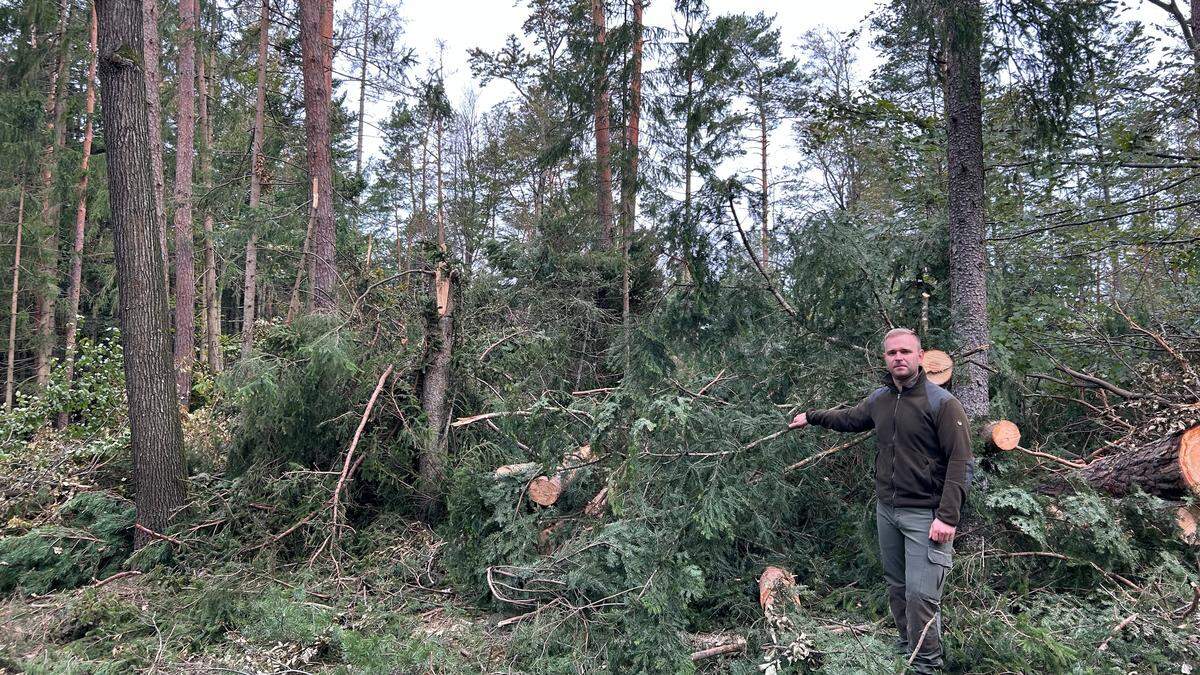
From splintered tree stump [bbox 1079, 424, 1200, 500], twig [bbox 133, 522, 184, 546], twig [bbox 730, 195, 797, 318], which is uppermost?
twig [bbox 730, 195, 797, 318]

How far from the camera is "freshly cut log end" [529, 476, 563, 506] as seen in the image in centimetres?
467

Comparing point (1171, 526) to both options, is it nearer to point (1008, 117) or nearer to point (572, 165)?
point (1008, 117)

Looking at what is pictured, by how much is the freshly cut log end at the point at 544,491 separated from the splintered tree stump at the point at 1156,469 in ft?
11.1

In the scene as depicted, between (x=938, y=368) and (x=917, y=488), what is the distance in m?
0.89

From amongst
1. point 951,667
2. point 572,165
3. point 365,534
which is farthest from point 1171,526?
point 572,165

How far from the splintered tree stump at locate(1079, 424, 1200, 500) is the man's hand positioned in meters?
1.50

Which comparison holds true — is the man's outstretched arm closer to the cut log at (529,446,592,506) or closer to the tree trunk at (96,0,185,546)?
the cut log at (529,446,592,506)

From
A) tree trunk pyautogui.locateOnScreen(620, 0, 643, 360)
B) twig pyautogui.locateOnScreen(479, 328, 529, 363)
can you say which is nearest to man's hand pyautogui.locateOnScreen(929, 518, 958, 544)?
twig pyautogui.locateOnScreen(479, 328, 529, 363)

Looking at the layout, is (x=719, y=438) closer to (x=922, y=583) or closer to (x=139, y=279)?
(x=922, y=583)

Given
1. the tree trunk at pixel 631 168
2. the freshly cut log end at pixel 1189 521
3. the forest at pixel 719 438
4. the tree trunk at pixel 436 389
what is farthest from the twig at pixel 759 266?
the tree trunk at pixel 631 168

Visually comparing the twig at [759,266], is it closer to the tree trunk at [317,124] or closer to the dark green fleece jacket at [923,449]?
the dark green fleece jacket at [923,449]

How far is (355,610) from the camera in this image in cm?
406

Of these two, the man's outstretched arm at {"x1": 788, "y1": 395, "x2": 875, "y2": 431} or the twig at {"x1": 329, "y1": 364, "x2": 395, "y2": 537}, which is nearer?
the man's outstretched arm at {"x1": 788, "y1": 395, "x2": 875, "y2": 431}

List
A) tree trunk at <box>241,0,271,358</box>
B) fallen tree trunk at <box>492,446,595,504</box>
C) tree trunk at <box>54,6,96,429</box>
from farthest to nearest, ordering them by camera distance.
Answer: tree trunk at <box>54,6,96,429</box> < tree trunk at <box>241,0,271,358</box> < fallen tree trunk at <box>492,446,595,504</box>
